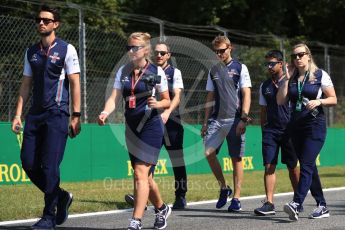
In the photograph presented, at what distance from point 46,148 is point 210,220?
7.29 feet

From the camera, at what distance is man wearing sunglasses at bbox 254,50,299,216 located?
32.0 ft

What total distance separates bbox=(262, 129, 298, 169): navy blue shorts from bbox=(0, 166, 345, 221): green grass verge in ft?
6.57

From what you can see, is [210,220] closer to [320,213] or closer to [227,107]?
[320,213]

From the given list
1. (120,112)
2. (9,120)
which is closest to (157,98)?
(9,120)

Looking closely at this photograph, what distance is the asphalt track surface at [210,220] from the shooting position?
8.28 m

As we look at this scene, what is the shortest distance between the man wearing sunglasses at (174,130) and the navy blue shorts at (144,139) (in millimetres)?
2009

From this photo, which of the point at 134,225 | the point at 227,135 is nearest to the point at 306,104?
the point at 227,135

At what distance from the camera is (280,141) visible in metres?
9.87

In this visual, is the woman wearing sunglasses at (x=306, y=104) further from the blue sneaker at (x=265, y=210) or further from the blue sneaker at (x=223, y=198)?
the blue sneaker at (x=223, y=198)

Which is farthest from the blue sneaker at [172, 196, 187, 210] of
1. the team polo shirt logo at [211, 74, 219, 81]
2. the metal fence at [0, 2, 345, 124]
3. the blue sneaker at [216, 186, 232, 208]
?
the metal fence at [0, 2, 345, 124]

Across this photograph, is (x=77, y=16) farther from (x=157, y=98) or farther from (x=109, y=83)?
(x=157, y=98)

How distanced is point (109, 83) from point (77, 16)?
1.58 metres

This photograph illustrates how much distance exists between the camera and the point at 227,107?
1038 cm

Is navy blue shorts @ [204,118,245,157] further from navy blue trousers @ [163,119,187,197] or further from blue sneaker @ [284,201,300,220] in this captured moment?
blue sneaker @ [284,201,300,220]
